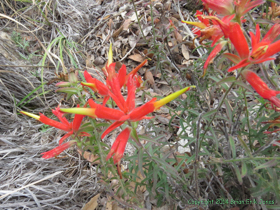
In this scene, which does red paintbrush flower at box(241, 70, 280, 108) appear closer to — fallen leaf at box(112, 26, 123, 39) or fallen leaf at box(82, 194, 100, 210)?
fallen leaf at box(82, 194, 100, 210)

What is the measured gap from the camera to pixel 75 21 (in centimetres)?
252

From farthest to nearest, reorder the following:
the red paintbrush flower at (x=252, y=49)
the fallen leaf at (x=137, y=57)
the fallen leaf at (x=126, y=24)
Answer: the fallen leaf at (x=126, y=24), the fallen leaf at (x=137, y=57), the red paintbrush flower at (x=252, y=49)

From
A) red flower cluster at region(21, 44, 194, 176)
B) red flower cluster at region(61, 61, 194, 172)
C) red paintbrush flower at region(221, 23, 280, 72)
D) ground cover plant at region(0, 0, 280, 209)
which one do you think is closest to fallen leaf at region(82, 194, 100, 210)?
ground cover plant at region(0, 0, 280, 209)

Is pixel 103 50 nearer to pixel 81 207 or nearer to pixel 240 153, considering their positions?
pixel 81 207

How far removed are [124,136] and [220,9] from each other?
52cm

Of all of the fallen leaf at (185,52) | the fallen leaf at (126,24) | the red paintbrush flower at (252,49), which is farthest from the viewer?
the fallen leaf at (126,24)

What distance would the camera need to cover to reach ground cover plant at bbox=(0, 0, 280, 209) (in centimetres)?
61

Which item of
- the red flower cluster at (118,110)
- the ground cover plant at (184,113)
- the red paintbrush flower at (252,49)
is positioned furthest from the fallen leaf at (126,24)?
the red paintbrush flower at (252,49)

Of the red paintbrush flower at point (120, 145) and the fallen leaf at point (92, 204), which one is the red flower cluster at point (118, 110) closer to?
the red paintbrush flower at point (120, 145)

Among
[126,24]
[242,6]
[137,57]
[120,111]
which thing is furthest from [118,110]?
[126,24]

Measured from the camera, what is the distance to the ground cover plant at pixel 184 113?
0.61 meters

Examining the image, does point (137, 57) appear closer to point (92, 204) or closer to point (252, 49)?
point (92, 204)

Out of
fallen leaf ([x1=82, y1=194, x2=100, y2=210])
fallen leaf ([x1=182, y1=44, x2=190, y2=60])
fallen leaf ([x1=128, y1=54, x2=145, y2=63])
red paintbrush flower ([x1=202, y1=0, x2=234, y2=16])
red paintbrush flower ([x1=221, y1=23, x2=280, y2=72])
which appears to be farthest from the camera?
fallen leaf ([x1=128, y1=54, x2=145, y2=63])

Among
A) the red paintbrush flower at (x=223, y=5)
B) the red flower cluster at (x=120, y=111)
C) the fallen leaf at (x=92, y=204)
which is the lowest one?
the fallen leaf at (x=92, y=204)
